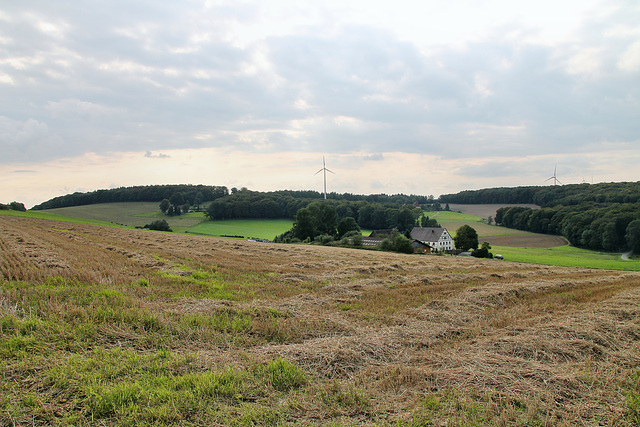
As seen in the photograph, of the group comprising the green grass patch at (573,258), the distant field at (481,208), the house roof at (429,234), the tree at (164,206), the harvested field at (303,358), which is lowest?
the green grass patch at (573,258)

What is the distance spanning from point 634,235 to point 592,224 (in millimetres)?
7217

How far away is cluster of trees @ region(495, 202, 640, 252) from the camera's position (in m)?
56.6

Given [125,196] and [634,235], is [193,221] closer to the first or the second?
[125,196]

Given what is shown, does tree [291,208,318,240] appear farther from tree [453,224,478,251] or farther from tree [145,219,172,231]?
tree [145,219,172,231]

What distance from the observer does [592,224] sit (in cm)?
6006

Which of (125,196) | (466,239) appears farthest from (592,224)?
(125,196)

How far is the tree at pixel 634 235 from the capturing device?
52.9 metres

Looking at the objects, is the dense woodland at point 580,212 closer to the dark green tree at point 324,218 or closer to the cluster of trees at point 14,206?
the dark green tree at point 324,218

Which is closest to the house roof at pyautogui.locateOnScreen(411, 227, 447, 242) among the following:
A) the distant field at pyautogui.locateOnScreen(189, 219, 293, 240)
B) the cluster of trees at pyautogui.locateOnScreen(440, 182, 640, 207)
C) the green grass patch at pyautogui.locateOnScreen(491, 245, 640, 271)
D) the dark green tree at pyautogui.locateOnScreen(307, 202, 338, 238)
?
the green grass patch at pyautogui.locateOnScreen(491, 245, 640, 271)

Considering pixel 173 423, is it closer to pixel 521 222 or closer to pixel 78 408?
pixel 78 408

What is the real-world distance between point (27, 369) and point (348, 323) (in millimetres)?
5947

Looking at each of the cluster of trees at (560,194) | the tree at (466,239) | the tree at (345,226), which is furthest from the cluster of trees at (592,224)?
the tree at (345,226)

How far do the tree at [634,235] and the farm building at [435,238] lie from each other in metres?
28.6

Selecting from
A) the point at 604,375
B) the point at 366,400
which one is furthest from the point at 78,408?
the point at 604,375
